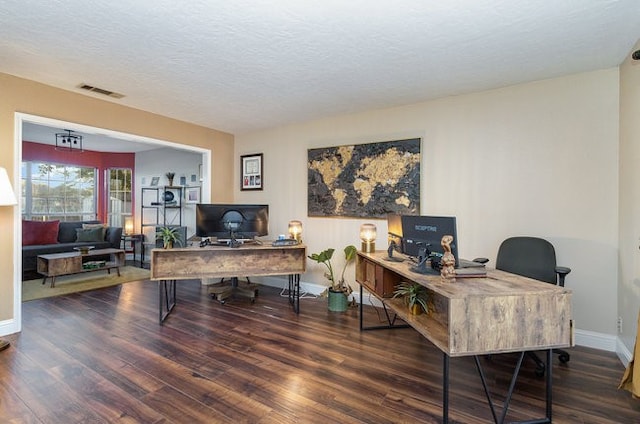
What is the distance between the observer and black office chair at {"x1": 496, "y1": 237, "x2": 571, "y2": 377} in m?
2.49

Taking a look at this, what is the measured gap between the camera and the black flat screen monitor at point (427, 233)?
2.00 m

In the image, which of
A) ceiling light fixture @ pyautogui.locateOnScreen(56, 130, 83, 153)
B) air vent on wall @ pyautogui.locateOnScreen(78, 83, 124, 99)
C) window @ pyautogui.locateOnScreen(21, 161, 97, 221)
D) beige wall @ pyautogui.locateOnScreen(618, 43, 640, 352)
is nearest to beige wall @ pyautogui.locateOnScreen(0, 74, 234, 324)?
air vent on wall @ pyautogui.locateOnScreen(78, 83, 124, 99)

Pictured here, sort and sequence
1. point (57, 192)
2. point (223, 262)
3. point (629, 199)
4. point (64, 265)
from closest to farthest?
point (629, 199) → point (223, 262) → point (64, 265) → point (57, 192)

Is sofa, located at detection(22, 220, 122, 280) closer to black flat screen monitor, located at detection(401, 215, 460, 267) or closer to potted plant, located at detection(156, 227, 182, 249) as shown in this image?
potted plant, located at detection(156, 227, 182, 249)

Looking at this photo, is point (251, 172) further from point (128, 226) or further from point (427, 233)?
point (128, 226)

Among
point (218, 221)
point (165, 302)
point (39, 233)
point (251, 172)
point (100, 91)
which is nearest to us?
point (100, 91)

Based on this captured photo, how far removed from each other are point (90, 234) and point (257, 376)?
571cm

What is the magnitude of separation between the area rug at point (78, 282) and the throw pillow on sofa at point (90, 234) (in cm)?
94

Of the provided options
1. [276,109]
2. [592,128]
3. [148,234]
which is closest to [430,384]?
[592,128]

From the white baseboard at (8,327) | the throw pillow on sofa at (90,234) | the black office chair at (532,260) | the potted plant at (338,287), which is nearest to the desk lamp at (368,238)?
the potted plant at (338,287)

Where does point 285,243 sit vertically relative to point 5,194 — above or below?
below

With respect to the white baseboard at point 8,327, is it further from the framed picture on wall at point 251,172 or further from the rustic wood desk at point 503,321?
the rustic wood desk at point 503,321

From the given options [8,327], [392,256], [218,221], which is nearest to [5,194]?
[8,327]

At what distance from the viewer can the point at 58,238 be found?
6.09 m
